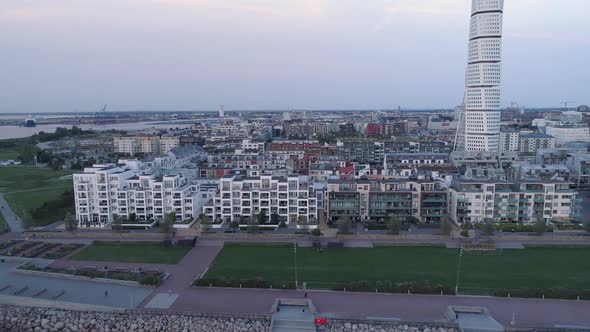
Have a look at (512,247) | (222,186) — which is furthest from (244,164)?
(512,247)

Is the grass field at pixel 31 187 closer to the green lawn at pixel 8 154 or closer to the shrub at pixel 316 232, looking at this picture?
the green lawn at pixel 8 154

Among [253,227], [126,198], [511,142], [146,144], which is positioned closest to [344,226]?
[253,227]

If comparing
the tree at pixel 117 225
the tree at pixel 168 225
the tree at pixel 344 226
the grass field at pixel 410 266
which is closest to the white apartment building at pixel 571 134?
the grass field at pixel 410 266

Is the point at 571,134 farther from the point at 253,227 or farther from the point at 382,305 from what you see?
the point at 382,305

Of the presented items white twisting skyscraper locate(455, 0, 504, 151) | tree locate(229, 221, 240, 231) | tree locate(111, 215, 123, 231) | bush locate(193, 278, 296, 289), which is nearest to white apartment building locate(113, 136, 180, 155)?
tree locate(111, 215, 123, 231)

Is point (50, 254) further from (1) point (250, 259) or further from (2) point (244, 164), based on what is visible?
(2) point (244, 164)
